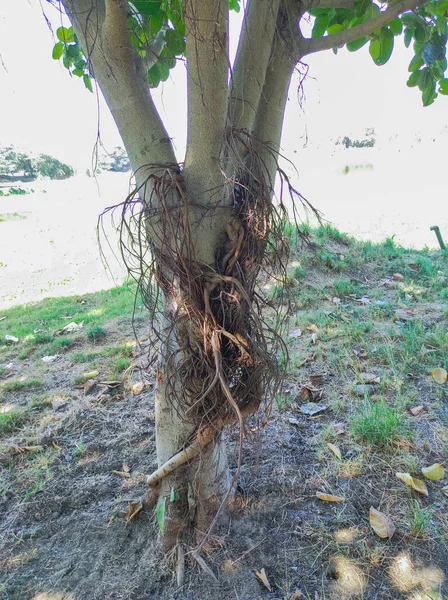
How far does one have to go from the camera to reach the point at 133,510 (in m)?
1.77

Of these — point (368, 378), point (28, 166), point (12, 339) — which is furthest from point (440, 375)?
point (28, 166)

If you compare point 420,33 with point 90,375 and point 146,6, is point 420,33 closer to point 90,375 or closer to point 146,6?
point 146,6

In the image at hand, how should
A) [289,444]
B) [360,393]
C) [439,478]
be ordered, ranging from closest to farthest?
[439,478]
[289,444]
[360,393]

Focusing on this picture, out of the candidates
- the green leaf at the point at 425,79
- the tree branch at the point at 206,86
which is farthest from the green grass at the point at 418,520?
the green leaf at the point at 425,79

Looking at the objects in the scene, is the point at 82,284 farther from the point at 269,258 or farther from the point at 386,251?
the point at 269,258

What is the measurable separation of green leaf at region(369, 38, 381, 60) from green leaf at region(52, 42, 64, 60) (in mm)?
1591

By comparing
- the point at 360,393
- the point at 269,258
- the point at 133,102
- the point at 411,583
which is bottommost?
the point at 411,583

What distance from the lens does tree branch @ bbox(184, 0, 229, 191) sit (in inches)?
47.2

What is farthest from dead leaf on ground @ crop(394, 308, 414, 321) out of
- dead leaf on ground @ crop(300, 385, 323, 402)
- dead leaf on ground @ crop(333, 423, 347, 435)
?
dead leaf on ground @ crop(333, 423, 347, 435)

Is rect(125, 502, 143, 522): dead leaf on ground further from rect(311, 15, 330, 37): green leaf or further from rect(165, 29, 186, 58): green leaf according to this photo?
rect(311, 15, 330, 37): green leaf

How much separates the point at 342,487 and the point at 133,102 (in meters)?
1.89

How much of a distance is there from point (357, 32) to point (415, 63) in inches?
34.9

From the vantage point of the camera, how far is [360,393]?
2453 mm

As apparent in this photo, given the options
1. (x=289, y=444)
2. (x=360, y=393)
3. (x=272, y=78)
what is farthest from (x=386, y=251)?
(x=272, y=78)
